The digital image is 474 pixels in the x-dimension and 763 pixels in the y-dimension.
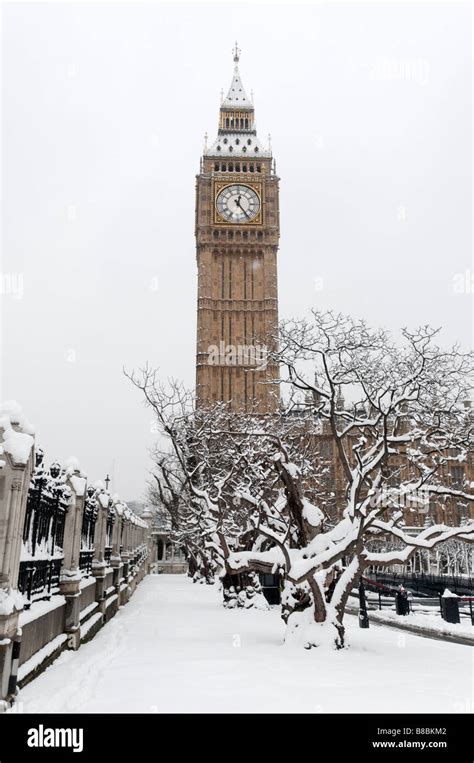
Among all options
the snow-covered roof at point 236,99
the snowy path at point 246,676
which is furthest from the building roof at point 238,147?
the snowy path at point 246,676

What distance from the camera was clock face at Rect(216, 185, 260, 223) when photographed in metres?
67.4

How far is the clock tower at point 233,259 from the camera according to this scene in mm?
64500

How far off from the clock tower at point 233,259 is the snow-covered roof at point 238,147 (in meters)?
0.21

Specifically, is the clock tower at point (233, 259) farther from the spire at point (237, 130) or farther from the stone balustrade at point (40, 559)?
the stone balustrade at point (40, 559)

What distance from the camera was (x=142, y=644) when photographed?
37.5 ft

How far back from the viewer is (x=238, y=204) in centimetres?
6762

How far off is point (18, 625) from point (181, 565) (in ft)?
180

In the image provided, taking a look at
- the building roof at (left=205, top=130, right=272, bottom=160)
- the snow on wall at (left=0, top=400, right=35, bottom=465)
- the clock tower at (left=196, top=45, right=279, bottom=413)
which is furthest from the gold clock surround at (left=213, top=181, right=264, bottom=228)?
the snow on wall at (left=0, top=400, right=35, bottom=465)

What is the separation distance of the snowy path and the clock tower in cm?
5138

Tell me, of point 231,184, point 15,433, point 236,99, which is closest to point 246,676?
point 15,433

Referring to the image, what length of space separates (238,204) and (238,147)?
9018mm

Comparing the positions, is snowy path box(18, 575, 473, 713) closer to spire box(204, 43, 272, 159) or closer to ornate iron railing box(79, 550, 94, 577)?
ornate iron railing box(79, 550, 94, 577)
